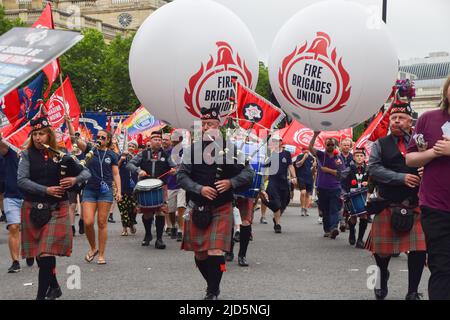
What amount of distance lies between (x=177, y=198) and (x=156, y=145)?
112 cm

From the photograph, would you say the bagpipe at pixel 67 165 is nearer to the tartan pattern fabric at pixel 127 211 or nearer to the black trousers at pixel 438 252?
the black trousers at pixel 438 252

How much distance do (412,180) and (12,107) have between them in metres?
9.48

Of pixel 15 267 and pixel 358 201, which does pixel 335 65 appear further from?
pixel 15 267

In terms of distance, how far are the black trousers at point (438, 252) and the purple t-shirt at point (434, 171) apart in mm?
76

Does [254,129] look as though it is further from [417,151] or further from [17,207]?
[417,151]

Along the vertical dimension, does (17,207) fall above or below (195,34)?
below

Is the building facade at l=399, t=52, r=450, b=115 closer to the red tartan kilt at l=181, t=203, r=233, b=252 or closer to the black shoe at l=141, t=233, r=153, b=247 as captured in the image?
the black shoe at l=141, t=233, r=153, b=247

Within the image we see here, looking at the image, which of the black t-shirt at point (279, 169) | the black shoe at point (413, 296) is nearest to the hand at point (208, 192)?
the black shoe at point (413, 296)

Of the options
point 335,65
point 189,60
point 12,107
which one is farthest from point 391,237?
point 12,107

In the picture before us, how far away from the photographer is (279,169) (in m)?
14.6

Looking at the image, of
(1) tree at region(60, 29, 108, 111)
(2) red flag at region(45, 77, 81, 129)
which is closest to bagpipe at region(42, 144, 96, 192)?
(2) red flag at region(45, 77, 81, 129)

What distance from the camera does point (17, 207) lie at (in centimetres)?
1002

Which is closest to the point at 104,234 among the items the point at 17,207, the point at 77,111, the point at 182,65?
the point at 17,207

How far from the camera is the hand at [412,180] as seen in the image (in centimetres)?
710
